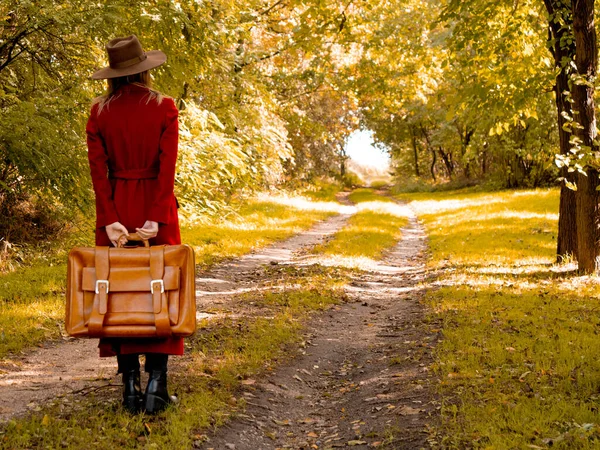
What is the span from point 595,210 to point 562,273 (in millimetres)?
1366

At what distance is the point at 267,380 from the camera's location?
648 centimetres

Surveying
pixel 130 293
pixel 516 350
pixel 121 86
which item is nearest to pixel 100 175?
pixel 121 86

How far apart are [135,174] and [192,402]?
2009 millimetres

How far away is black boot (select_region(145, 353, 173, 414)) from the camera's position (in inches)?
195

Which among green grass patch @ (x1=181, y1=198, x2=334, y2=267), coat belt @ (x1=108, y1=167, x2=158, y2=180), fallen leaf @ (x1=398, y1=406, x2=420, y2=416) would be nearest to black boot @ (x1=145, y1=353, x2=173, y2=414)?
coat belt @ (x1=108, y1=167, x2=158, y2=180)

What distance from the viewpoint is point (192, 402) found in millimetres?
5395

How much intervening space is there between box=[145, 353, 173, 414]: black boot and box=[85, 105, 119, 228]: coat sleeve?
1.12 m

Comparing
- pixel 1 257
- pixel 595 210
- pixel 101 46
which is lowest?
pixel 1 257

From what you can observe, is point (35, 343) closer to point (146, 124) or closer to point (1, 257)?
point (146, 124)

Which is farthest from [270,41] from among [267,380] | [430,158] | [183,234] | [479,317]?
[430,158]

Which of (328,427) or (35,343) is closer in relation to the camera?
(328,427)

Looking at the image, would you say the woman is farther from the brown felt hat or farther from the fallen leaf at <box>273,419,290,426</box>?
the fallen leaf at <box>273,419,290,426</box>

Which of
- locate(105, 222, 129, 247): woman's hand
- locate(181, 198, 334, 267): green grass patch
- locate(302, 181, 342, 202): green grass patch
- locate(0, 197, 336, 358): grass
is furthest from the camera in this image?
locate(302, 181, 342, 202): green grass patch

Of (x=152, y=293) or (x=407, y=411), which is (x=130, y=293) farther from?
(x=407, y=411)
